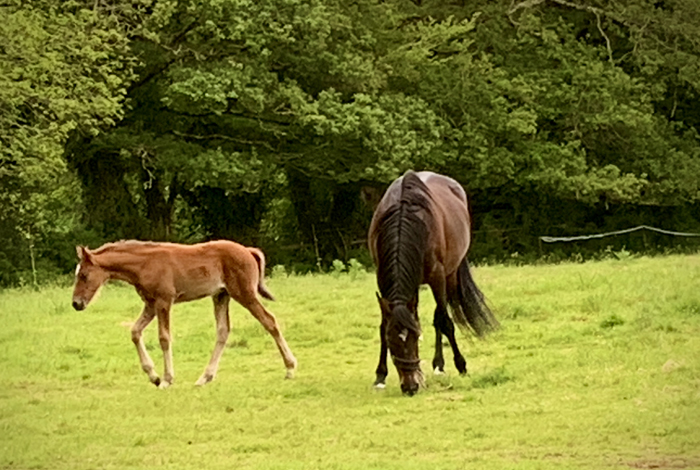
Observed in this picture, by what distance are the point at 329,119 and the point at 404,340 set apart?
15.2 m

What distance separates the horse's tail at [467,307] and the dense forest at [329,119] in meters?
10.2

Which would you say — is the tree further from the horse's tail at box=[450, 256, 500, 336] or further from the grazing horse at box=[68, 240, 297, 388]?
the horse's tail at box=[450, 256, 500, 336]

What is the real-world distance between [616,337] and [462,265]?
1600 millimetres

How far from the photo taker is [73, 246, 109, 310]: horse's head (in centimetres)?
1070

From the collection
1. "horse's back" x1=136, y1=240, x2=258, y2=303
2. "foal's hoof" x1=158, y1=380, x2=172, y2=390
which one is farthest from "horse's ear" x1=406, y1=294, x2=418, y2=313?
"foal's hoof" x1=158, y1=380, x2=172, y2=390

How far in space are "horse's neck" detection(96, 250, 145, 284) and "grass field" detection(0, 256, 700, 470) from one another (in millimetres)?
885

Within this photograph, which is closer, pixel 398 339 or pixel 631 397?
pixel 631 397

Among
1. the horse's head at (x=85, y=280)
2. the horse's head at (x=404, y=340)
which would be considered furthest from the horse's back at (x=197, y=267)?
the horse's head at (x=404, y=340)

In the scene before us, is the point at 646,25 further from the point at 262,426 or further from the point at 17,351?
the point at 262,426

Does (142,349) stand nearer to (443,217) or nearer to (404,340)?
(404,340)

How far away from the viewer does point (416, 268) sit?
10.2 metres

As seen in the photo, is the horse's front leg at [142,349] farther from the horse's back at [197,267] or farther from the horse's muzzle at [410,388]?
the horse's muzzle at [410,388]

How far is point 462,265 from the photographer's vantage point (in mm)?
11617

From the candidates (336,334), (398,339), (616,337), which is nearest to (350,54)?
(336,334)
